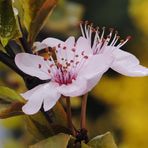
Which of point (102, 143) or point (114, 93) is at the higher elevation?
point (102, 143)

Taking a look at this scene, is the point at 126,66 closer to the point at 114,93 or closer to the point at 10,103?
the point at 10,103

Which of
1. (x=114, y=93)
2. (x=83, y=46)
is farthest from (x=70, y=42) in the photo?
(x=114, y=93)

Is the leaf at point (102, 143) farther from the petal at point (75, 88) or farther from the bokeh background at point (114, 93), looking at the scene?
the bokeh background at point (114, 93)

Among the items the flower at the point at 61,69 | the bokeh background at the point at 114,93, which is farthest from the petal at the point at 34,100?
the bokeh background at the point at 114,93

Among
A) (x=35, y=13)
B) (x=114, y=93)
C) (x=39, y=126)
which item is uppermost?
(x=35, y=13)

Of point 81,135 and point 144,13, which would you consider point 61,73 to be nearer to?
point 81,135

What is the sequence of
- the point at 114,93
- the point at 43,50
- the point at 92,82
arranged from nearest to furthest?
the point at 92,82
the point at 43,50
the point at 114,93
